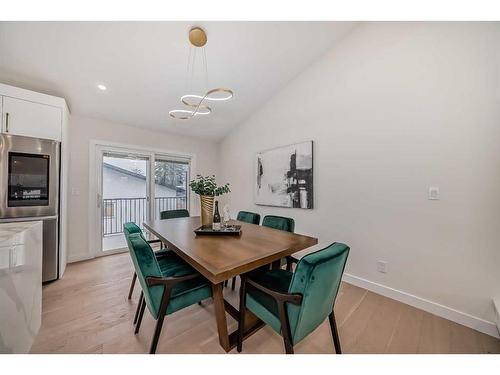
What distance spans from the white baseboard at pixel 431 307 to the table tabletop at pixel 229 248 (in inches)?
50.3

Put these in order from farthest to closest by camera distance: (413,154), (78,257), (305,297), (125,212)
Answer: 1. (125,212)
2. (78,257)
3. (413,154)
4. (305,297)

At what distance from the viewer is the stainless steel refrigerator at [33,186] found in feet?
6.61

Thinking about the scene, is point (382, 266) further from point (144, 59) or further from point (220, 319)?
point (144, 59)

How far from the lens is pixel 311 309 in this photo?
1.06 m

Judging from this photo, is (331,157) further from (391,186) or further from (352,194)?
(391,186)

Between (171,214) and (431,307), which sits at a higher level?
(171,214)

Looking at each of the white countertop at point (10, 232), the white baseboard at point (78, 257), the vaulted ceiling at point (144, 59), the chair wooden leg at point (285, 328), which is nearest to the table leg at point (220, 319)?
the chair wooden leg at point (285, 328)

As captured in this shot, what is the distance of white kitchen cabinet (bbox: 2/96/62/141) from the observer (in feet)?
6.79

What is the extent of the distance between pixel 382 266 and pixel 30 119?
14.4ft

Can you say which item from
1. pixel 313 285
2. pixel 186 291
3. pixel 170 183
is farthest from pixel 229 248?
pixel 170 183

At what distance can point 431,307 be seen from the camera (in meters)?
1.85

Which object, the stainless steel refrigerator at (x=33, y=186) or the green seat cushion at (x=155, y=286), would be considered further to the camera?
the stainless steel refrigerator at (x=33, y=186)

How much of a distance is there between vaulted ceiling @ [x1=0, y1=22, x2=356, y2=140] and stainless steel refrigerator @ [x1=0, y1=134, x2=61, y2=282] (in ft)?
2.72

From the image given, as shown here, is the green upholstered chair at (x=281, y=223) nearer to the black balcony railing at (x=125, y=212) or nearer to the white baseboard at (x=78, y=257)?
the black balcony railing at (x=125, y=212)
